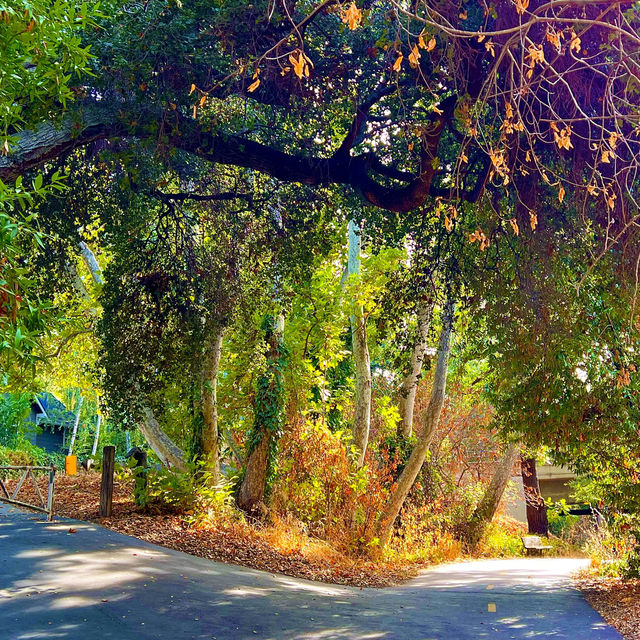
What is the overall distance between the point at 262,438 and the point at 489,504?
10.9 meters

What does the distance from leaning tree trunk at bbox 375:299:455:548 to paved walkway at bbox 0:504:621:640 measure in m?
5.39

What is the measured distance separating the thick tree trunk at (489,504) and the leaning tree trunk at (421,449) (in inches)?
219

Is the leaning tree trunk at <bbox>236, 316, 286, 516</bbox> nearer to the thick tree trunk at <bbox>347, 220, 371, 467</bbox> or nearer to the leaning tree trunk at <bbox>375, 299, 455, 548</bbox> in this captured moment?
the thick tree trunk at <bbox>347, 220, 371, 467</bbox>

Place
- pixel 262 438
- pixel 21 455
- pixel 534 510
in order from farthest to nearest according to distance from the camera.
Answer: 1. pixel 534 510
2. pixel 21 455
3. pixel 262 438

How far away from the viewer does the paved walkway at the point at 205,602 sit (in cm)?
645

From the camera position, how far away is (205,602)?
7750 millimetres

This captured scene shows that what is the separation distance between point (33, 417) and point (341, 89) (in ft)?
120

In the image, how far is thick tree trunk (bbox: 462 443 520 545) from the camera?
74.7ft

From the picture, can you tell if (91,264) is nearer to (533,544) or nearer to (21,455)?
(21,455)

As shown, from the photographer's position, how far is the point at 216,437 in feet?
49.0

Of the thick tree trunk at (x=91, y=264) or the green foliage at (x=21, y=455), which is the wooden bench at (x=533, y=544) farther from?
the green foliage at (x=21, y=455)

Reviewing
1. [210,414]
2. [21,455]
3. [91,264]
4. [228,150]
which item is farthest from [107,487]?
[21,455]

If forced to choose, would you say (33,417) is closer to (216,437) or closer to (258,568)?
(216,437)

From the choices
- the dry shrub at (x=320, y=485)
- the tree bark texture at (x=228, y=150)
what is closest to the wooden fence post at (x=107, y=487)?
the dry shrub at (x=320, y=485)
